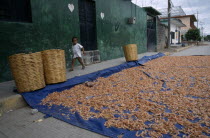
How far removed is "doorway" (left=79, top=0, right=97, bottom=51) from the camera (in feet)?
21.1

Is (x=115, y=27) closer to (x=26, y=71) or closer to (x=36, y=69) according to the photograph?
(x=36, y=69)

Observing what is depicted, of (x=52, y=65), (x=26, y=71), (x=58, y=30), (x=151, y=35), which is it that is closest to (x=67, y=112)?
(x=26, y=71)

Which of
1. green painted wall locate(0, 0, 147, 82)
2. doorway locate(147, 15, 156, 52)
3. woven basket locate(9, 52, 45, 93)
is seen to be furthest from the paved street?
doorway locate(147, 15, 156, 52)

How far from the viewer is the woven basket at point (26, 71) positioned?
2908 millimetres

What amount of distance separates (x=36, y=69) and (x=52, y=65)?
1.42 feet

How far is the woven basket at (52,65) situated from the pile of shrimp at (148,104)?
0.41m

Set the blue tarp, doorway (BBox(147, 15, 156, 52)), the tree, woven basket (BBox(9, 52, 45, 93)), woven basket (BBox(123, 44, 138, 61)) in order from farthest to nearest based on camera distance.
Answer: the tree
doorway (BBox(147, 15, 156, 52))
woven basket (BBox(123, 44, 138, 61))
woven basket (BBox(9, 52, 45, 93))
the blue tarp

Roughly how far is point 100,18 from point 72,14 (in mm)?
1806

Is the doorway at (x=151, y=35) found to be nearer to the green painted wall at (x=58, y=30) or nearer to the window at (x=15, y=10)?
the green painted wall at (x=58, y=30)

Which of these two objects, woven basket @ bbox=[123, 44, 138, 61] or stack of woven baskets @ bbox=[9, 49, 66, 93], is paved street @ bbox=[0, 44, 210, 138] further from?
woven basket @ bbox=[123, 44, 138, 61]

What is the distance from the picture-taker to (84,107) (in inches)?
99.3

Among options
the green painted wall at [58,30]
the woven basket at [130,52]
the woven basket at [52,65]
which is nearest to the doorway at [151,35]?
the green painted wall at [58,30]

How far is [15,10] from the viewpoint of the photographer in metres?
4.22

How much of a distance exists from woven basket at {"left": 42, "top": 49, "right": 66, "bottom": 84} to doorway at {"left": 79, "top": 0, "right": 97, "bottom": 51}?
3065mm
